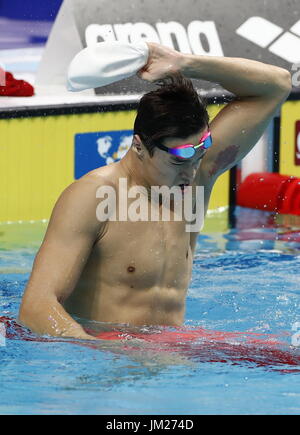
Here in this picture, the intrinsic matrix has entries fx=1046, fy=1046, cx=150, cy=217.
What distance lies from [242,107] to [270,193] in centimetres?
339

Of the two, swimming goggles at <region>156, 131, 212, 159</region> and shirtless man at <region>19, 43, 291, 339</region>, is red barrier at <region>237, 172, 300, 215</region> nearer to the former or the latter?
shirtless man at <region>19, 43, 291, 339</region>

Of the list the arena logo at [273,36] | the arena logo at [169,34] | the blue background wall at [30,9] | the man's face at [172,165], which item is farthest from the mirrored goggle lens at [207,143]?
the arena logo at [273,36]

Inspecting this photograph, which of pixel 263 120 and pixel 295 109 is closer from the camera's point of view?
pixel 263 120

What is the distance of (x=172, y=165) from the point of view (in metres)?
3.59

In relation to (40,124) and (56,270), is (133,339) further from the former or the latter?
(40,124)

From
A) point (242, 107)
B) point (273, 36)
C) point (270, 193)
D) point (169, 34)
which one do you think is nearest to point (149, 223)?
point (242, 107)

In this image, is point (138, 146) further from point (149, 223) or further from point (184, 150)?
point (149, 223)

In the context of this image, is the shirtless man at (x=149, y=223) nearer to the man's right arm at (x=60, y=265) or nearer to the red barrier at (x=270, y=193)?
the man's right arm at (x=60, y=265)

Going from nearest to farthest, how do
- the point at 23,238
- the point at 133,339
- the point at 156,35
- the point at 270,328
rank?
1. the point at 133,339
2. the point at 270,328
3. the point at 23,238
4. the point at 156,35

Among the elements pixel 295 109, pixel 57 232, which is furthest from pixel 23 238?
pixel 57 232

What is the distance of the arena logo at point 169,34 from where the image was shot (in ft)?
23.6

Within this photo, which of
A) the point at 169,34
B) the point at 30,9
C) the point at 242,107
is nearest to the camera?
the point at 242,107

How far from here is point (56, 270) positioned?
11.3 feet
